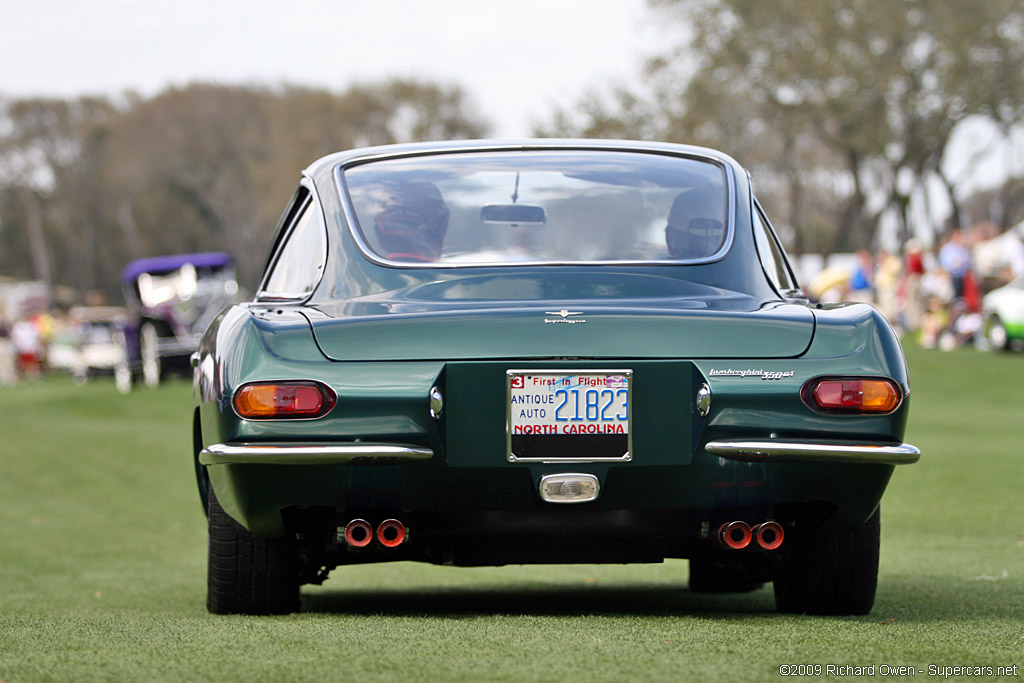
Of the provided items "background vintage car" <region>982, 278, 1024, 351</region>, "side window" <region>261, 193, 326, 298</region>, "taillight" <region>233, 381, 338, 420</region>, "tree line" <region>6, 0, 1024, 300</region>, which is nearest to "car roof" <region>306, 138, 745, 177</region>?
"side window" <region>261, 193, 326, 298</region>

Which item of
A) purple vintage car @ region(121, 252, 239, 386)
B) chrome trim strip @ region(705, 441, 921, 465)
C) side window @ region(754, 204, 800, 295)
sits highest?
side window @ region(754, 204, 800, 295)

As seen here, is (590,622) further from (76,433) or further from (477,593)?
(76,433)

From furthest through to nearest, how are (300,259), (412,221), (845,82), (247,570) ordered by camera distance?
(845,82) → (300,259) → (412,221) → (247,570)

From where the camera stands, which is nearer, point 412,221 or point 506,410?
point 506,410

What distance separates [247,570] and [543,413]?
1.29 m

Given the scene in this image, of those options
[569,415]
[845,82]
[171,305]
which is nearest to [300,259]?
[569,415]

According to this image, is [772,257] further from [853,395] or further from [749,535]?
[749,535]

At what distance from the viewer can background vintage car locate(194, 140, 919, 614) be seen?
13.4ft

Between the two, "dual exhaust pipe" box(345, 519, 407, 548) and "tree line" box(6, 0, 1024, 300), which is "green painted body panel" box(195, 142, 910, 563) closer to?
"dual exhaust pipe" box(345, 519, 407, 548)

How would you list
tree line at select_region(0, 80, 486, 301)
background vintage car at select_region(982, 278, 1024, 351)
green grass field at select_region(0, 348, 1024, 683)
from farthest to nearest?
tree line at select_region(0, 80, 486, 301) < background vintage car at select_region(982, 278, 1024, 351) < green grass field at select_region(0, 348, 1024, 683)

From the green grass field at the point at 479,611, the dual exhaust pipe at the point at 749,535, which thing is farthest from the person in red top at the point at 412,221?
the dual exhaust pipe at the point at 749,535

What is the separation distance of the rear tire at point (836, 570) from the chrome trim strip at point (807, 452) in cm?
60

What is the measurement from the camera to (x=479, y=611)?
523 centimetres

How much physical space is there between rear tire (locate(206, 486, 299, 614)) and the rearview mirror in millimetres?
1267
